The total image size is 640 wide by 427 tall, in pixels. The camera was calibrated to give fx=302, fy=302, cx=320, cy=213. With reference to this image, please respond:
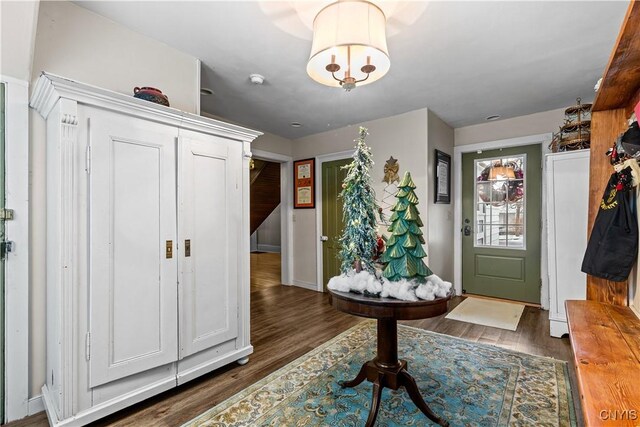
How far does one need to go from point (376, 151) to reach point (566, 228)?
7.29 ft

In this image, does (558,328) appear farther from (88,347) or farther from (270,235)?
(270,235)

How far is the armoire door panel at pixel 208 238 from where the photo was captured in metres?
2.05

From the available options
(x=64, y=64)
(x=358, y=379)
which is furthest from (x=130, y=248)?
(x=358, y=379)

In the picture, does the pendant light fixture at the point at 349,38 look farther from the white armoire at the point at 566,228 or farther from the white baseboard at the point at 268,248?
the white baseboard at the point at 268,248

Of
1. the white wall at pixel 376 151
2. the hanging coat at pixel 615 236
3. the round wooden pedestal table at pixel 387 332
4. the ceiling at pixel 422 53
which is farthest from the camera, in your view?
the white wall at pixel 376 151

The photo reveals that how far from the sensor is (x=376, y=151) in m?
4.09

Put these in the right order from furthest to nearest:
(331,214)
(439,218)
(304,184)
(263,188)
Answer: (263,188) < (304,184) < (331,214) < (439,218)

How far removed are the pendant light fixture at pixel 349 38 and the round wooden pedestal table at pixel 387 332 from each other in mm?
1218

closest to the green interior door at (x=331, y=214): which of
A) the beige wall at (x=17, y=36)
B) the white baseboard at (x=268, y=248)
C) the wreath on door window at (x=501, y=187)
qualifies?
the wreath on door window at (x=501, y=187)

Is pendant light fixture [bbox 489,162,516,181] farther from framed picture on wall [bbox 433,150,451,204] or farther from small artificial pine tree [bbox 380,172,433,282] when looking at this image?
small artificial pine tree [bbox 380,172,433,282]


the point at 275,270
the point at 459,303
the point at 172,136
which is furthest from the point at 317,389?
the point at 275,270

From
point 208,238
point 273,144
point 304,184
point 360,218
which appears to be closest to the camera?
point 360,218

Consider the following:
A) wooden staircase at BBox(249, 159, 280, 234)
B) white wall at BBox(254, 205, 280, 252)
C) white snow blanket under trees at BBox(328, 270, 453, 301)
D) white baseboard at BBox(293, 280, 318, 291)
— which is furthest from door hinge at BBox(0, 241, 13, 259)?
white wall at BBox(254, 205, 280, 252)

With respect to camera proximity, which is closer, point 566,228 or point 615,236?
point 615,236
